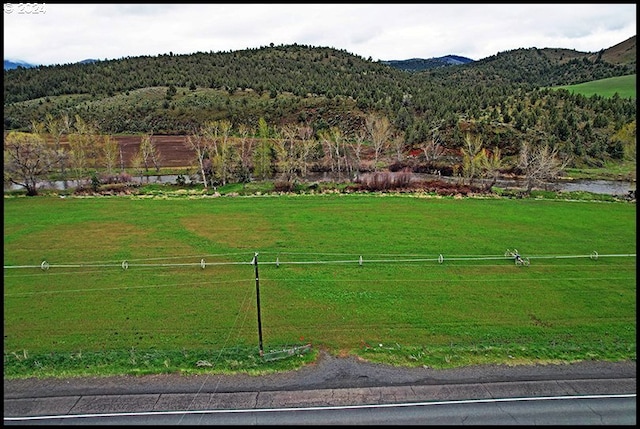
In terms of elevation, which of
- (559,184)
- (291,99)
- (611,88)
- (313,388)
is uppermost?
(291,99)

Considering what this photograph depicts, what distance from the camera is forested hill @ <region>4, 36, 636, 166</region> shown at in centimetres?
7356

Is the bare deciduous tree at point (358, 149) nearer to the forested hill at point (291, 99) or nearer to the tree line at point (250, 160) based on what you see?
the tree line at point (250, 160)

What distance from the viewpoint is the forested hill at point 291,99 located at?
73562mm

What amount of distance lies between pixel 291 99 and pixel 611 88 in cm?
7818

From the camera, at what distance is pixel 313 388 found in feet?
52.1

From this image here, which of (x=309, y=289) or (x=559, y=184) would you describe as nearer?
(x=309, y=289)

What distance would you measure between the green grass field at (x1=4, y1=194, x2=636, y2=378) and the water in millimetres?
15352

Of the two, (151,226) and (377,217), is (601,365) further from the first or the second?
(151,226)

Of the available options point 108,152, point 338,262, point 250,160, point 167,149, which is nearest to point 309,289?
point 338,262

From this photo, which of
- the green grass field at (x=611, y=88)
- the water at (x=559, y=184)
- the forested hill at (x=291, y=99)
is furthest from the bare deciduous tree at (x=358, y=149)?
the green grass field at (x=611, y=88)

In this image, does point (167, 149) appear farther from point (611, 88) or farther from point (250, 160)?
point (611, 88)

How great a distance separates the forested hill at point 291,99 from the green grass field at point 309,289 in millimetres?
38802

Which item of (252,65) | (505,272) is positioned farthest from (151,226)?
(252,65)

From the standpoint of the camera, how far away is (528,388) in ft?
51.8
